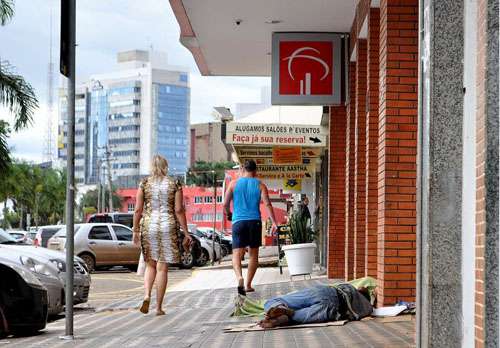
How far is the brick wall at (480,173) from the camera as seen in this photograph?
4863 mm

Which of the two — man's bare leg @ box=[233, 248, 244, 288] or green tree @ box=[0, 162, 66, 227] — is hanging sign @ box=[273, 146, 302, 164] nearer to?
man's bare leg @ box=[233, 248, 244, 288]

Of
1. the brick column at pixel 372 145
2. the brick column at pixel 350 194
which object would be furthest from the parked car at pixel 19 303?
the brick column at pixel 350 194

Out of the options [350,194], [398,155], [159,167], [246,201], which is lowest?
[246,201]

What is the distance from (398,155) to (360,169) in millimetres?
3745

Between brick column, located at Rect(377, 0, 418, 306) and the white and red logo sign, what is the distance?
5551 mm

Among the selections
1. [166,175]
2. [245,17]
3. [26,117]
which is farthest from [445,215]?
[26,117]

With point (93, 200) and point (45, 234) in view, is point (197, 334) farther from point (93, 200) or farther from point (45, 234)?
point (93, 200)

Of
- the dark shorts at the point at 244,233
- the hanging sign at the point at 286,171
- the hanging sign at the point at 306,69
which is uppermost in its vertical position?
the hanging sign at the point at 306,69

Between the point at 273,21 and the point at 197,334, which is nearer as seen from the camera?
the point at 197,334

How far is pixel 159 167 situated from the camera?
10.8 meters

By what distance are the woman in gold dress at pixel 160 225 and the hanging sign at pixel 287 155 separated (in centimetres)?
1098

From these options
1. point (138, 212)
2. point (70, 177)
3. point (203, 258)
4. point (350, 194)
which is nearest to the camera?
point (70, 177)

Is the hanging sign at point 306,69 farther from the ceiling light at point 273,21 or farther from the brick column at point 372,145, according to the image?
the brick column at point 372,145

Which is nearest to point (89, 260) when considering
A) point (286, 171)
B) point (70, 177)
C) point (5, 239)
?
point (286, 171)
